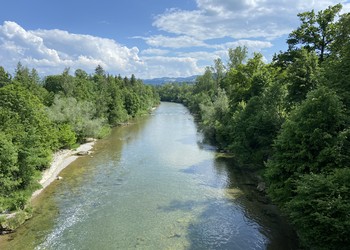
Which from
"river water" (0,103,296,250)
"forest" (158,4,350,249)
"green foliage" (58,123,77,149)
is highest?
"forest" (158,4,350,249)

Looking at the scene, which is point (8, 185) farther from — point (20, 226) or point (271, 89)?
point (271, 89)

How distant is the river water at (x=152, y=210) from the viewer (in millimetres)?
19359

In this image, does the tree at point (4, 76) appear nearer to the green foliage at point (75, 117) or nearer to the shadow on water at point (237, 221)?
the green foliage at point (75, 117)

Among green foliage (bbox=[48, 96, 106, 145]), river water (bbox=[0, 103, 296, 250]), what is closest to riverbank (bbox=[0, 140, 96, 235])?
river water (bbox=[0, 103, 296, 250])

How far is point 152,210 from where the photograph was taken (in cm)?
2388

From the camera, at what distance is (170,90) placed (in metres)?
188

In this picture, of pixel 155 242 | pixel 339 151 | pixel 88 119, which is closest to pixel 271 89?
pixel 339 151

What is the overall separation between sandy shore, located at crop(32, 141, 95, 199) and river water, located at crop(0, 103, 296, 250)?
1.07 m

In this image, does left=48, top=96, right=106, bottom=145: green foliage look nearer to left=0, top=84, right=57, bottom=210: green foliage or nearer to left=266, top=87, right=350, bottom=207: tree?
left=0, top=84, right=57, bottom=210: green foliage

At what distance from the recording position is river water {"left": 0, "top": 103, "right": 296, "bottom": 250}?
63.5 ft

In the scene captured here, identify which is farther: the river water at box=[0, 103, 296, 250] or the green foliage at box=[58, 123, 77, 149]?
the green foliage at box=[58, 123, 77, 149]

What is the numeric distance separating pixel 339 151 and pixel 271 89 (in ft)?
52.7

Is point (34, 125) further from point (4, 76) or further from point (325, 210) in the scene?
→ point (4, 76)

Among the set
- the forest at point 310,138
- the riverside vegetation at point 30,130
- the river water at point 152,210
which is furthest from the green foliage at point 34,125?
the forest at point 310,138
